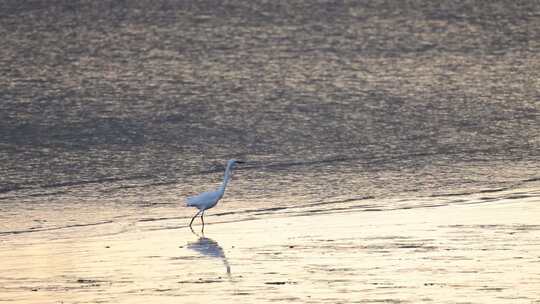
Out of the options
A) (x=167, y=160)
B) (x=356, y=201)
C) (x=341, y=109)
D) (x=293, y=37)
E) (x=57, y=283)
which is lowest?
(x=57, y=283)

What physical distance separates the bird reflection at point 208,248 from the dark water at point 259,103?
1846 mm

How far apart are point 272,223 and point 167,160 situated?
15.6 feet

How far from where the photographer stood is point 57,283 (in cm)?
A: 1155

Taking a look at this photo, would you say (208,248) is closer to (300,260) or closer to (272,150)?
(300,260)

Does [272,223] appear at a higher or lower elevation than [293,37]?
lower

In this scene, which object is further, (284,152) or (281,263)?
(284,152)

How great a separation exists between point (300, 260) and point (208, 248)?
1.49 m

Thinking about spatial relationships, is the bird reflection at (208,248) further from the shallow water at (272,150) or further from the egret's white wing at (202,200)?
the egret's white wing at (202,200)

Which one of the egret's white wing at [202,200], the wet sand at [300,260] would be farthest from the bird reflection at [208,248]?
the egret's white wing at [202,200]

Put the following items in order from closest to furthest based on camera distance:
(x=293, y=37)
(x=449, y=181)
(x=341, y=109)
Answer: (x=449, y=181)
(x=341, y=109)
(x=293, y=37)

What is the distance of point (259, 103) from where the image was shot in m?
22.0

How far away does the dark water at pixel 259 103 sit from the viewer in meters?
17.8

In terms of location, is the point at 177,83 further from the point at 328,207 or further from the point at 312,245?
the point at 312,245

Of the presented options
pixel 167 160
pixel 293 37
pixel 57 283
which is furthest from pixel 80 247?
pixel 293 37
